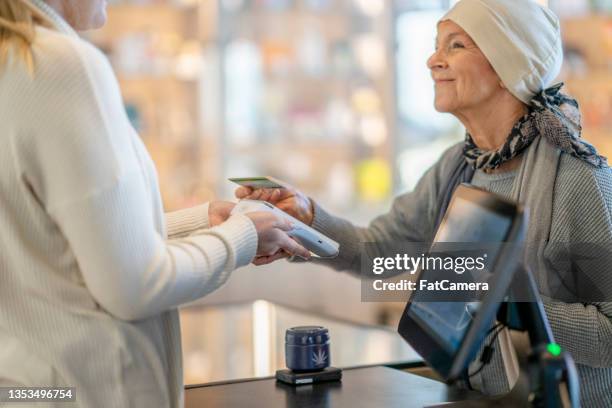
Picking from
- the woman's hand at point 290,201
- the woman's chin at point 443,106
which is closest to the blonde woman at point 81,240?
the woman's hand at point 290,201

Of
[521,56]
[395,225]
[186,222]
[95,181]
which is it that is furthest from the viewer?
[395,225]

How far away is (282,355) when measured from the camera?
2467mm

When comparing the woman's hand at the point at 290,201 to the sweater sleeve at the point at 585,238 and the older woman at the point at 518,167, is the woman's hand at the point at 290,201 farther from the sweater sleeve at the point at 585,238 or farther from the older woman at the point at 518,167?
the sweater sleeve at the point at 585,238

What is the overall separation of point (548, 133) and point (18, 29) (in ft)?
4.38

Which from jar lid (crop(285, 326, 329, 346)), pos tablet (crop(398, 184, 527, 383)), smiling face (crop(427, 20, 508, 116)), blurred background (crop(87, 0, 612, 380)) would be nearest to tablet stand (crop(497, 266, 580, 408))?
pos tablet (crop(398, 184, 527, 383))

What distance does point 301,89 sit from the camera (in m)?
6.01

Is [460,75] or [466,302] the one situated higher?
[460,75]

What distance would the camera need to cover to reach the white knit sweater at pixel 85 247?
1281 mm

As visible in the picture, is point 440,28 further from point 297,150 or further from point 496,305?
point 297,150

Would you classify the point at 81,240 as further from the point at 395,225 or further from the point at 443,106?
the point at 395,225

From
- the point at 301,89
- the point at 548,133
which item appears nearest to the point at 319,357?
the point at 548,133

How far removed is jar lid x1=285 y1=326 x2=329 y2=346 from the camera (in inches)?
78.1

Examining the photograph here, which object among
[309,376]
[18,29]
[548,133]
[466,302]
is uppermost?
[18,29]

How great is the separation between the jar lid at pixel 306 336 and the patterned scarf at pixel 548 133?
2.16 ft
